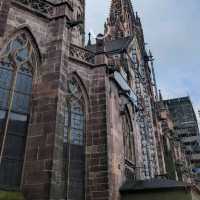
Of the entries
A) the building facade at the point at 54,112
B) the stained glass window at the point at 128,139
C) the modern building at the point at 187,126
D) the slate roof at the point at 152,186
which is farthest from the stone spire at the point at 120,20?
the slate roof at the point at 152,186

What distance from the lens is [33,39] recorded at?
1020cm

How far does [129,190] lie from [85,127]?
305cm

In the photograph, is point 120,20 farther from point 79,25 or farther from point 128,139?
point 128,139

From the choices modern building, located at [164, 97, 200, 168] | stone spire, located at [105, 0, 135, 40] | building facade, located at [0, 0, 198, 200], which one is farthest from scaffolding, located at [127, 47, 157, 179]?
modern building, located at [164, 97, 200, 168]

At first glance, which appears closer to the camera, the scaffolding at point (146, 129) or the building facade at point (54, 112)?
the building facade at point (54, 112)

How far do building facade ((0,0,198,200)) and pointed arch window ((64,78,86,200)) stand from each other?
33mm

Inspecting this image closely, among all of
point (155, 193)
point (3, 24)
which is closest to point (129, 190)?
point (155, 193)

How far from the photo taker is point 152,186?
11.2 metres

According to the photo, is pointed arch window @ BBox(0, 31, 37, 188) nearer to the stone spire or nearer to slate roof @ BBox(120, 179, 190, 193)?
slate roof @ BBox(120, 179, 190, 193)

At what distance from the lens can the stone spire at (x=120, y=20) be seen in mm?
32638

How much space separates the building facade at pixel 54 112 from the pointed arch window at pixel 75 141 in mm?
33

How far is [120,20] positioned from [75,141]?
26.4 m

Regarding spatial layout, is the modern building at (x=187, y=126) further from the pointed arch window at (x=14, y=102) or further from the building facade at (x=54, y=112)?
the pointed arch window at (x=14, y=102)

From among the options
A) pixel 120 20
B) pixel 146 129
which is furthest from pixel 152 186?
pixel 120 20
